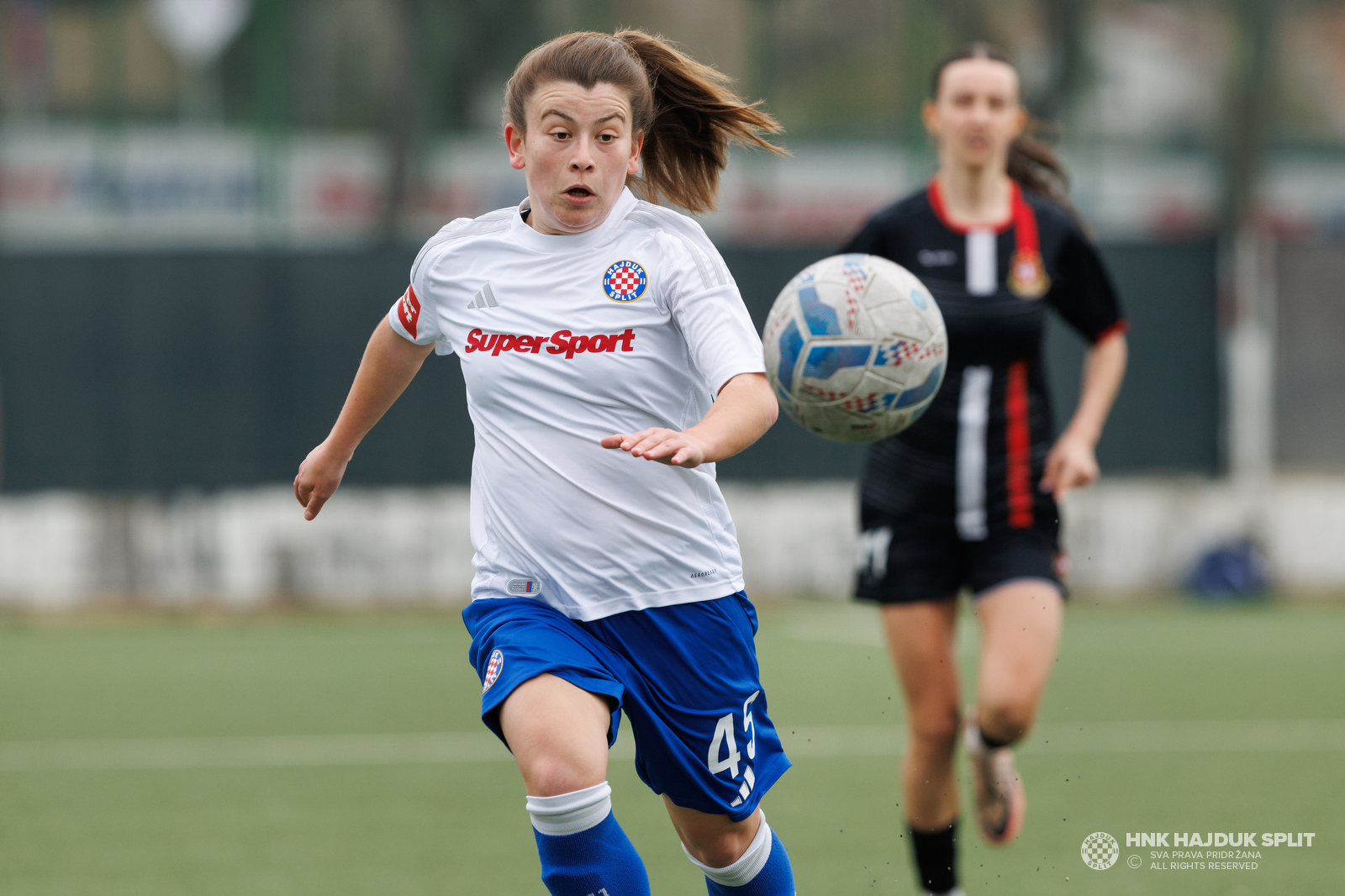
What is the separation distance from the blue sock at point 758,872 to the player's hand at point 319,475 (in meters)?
1.24

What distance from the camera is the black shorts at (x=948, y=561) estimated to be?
497 centimetres

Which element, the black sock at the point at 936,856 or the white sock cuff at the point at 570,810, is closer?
the white sock cuff at the point at 570,810

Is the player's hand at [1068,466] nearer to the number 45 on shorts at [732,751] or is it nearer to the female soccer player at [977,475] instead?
the female soccer player at [977,475]

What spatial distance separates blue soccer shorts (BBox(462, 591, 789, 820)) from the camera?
3.58 meters

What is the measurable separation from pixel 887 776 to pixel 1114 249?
23.9 feet

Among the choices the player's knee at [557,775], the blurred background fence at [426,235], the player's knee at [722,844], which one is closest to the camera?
the player's knee at [557,775]

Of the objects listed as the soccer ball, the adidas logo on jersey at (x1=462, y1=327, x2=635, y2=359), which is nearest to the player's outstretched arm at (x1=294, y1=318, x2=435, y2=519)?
the adidas logo on jersey at (x1=462, y1=327, x2=635, y2=359)

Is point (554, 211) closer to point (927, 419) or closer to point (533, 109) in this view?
point (533, 109)

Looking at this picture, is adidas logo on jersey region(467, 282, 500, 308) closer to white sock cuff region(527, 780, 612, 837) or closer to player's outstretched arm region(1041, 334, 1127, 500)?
white sock cuff region(527, 780, 612, 837)

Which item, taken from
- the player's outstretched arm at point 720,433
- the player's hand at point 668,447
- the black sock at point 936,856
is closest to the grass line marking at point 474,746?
the black sock at point 936,856

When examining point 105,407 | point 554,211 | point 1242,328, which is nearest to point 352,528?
point 105,407

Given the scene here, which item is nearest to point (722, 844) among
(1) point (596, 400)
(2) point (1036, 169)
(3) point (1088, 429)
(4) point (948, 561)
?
(1) point (596, 400)

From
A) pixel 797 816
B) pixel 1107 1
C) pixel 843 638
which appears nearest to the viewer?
pixel 797 816

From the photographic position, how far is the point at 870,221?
5176 millimetres
